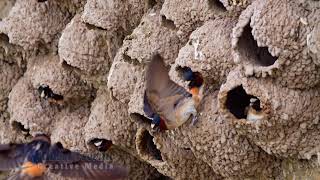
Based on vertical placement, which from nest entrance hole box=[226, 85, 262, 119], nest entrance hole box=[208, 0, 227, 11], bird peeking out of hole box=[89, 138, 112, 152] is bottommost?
bird peeking out of hole box=[89, 138, 112, 152]

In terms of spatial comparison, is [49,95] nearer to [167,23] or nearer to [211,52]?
[167,23]

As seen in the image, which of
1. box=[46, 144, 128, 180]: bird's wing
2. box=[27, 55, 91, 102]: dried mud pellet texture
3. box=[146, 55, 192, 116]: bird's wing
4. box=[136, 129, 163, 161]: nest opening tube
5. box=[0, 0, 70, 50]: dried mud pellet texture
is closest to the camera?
box=[146, 55, 192, 116]: bird's wing

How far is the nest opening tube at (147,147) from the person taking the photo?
11.6ft

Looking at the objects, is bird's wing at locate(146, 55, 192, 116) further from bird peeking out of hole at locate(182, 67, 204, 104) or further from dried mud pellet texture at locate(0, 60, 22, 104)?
dried mud pellet texture at locate(0, 60, 22, 104)

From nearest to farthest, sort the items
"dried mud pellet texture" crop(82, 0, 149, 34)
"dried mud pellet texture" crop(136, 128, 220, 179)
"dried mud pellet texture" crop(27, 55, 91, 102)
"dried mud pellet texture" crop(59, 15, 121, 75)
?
"dried mud pellet texture" crop(136, 128, 220, 179) < "dried mud pellet texture" crop(82, 0, 149, 34) < "dried mud pellet texture" crop(59, 15, 121, 75) < "dried mud pellet texture" crop(27, 55, 91, 102)

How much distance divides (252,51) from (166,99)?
0.38 metres

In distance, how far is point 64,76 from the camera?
4.11 m

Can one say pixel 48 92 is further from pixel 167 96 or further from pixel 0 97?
pixel 167 96

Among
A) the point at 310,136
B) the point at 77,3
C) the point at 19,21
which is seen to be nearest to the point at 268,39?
the point at 310,136

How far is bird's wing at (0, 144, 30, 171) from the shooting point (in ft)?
10.3

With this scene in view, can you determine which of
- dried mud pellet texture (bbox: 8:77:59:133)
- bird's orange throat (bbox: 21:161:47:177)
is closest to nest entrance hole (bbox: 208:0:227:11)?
bird's orange throat (bbox: 21:161:47:177)

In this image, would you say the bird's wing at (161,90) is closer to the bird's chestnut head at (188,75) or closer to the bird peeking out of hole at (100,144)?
the bird's chestnut head at (188,75)

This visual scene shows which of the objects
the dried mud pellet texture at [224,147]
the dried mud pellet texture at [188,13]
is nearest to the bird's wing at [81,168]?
the dried mud pellet texture at [224,147]

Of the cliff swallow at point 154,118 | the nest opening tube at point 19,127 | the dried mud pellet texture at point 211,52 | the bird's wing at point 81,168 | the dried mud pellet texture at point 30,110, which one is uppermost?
the dried mud pellet texture at point 211,52
